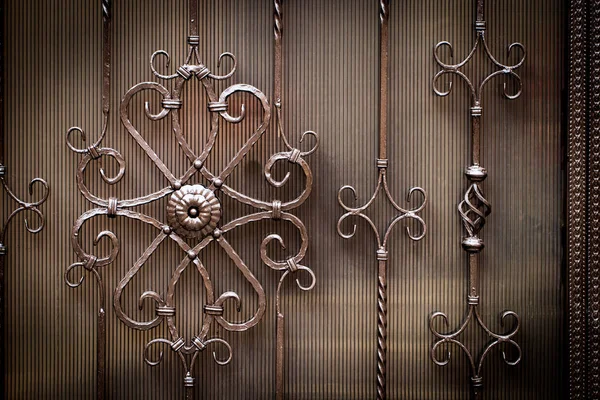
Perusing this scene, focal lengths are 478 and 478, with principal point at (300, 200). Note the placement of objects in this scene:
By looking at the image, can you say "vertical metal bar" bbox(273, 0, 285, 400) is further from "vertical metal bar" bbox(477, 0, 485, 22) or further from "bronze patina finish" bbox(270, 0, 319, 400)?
"vertical metal bar" bbox(477, 0, 485, 22)

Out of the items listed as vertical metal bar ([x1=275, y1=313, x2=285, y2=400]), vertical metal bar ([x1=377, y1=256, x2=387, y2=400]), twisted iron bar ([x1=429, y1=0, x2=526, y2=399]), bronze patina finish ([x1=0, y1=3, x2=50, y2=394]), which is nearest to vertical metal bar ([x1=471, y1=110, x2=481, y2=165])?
twisted iron bar ([x1=429, y1=0, x2=526, y2=399])

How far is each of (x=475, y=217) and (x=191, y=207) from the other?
0.56 m

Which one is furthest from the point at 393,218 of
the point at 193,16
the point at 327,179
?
the point at 193,16

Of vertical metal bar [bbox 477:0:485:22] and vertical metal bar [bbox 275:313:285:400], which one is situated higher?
vertical metal bar [bbox 477:0:485:22]

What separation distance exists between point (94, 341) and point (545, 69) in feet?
3.49

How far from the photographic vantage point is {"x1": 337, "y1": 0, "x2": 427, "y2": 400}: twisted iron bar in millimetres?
939

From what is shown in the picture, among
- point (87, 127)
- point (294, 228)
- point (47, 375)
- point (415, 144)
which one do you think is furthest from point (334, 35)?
point (47, 375)

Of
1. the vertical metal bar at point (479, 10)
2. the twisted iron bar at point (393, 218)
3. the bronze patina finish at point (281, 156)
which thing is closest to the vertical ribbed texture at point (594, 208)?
the vertical metal bar at point (479, 10)

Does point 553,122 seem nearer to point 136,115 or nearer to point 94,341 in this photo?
point 136,115

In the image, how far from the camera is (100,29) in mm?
969

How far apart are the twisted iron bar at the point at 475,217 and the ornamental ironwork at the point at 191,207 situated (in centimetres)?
29

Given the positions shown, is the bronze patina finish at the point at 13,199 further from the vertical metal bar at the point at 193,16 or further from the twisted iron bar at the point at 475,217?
the twisted iron bar at the point at 475,217

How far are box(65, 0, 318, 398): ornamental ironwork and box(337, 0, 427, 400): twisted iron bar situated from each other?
113 mm

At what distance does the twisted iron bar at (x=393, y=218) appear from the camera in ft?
3.08
